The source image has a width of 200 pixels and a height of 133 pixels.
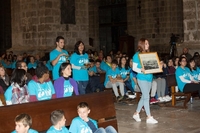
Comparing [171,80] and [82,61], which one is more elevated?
[82,61]

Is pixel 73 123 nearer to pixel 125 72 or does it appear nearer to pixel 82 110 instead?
pixel 82 110

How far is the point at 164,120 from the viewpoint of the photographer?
25.9 feet

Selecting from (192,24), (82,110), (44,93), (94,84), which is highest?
(192,24)

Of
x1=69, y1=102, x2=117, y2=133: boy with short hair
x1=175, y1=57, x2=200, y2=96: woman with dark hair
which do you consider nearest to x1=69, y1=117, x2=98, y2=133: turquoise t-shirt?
x1=69, y1=102, x2=117, y2=133: boy with short hair

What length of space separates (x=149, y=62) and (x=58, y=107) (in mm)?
2783

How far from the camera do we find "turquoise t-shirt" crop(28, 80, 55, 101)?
5840 mm

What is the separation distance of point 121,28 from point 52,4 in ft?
38.6

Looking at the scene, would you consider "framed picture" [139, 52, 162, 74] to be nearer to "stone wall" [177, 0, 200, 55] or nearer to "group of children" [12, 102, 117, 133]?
"group of children" [12, 102, 117, 133]

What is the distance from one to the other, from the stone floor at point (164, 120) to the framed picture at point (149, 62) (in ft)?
3.67

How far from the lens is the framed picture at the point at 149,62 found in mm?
7287

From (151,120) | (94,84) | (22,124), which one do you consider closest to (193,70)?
(151,120)

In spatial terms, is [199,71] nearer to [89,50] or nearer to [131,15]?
[89,50]

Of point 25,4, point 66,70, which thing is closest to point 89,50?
point 25,4

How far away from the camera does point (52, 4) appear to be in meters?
16.3
